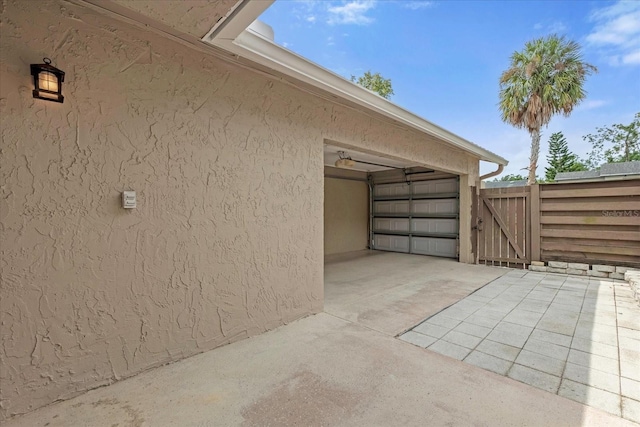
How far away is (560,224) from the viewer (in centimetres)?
614

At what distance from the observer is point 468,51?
14.1 metres

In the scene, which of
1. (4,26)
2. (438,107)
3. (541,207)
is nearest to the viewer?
(4,26)

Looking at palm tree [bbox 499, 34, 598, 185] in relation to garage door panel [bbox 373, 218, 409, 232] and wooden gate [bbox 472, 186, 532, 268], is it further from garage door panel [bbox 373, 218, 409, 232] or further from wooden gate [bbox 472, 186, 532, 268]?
garage door panel [bbox 373, 218, 409, 232]

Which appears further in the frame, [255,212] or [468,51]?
[468,51]

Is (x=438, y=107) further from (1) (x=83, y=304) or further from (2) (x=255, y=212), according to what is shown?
(1) (x=83, y=304)

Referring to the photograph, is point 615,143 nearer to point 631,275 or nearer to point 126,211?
point 631,275

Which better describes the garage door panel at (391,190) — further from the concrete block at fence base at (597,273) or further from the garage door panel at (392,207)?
the concrete block at fence base at (597,273)

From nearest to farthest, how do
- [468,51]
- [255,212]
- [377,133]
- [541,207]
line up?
[255,212]
[377,133]
[541,207]
[468,51]

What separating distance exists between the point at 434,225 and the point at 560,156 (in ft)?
78.3

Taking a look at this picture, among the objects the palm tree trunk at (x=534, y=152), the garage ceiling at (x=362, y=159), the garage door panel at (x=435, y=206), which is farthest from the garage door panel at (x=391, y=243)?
the palm tree trunk at (x=534, y=152)

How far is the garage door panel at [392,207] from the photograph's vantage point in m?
9.02

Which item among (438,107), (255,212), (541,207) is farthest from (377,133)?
(438,107)

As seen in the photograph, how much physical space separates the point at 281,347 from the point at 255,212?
1.45m

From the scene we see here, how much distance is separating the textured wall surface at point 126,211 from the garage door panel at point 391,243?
6399 mm
